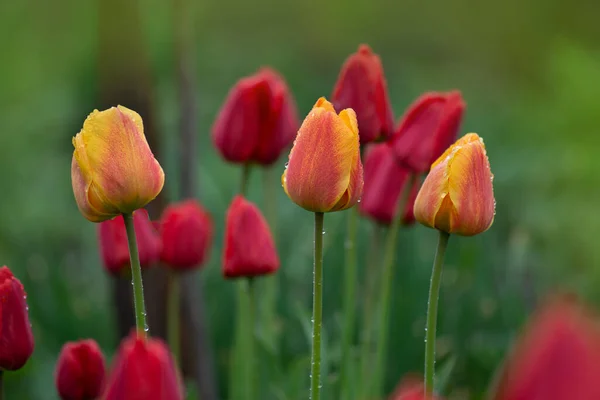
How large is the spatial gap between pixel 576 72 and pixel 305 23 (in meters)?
3.00

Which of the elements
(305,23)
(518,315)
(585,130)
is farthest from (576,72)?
(305,23)

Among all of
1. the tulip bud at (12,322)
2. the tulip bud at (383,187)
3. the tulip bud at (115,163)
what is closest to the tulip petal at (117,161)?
the tulip bud at (115,163)

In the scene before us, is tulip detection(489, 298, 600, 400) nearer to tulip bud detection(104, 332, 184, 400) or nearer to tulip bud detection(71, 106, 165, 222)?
tulip bud detection(104, 332, 184, 400)

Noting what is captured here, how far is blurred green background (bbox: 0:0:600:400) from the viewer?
6.11ft

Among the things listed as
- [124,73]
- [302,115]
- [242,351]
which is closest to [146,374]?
[242,351]

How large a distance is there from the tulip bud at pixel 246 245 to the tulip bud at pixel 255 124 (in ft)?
0.47

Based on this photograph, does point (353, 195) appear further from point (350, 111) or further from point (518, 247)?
point (518, 247)

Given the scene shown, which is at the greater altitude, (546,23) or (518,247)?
(546,23)

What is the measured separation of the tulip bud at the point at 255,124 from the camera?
1201 millimetres

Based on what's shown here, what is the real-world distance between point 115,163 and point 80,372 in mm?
239

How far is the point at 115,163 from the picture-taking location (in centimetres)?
77

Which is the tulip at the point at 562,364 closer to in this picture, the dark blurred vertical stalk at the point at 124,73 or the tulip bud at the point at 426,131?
the tulip bud at the point at 426,131

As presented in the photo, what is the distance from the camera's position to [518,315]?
1.82m

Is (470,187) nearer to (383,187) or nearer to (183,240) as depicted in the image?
(383,187)
